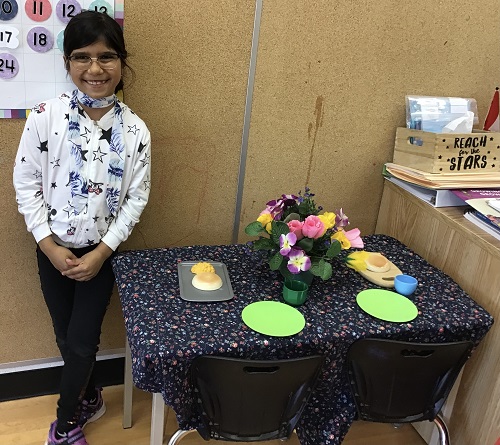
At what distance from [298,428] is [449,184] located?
0.86 meters

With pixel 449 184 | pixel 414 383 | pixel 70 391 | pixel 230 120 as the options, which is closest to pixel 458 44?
pixel 449 184

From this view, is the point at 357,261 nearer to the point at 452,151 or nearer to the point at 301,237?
the point at 301,237

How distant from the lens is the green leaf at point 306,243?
4.35ft

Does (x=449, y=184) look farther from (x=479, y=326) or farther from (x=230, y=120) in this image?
(x=230, y=120)

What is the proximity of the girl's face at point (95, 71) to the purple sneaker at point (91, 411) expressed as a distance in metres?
1.04

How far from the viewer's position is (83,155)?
1.41 metres

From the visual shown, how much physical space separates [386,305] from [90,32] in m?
1.02

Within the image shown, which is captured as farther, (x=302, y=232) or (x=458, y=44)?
(x=458, y=44)

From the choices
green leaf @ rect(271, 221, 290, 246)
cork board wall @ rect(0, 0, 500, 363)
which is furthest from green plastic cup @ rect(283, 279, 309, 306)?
cork board wall @ rect(0, 0, 500, 363)

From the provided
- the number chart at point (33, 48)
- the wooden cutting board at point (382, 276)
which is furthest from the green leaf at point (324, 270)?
the number chart at point (33, 48)

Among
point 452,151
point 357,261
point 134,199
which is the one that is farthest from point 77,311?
point 452,151

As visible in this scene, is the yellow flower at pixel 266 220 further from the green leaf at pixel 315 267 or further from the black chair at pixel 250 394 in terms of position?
the black chair at pixel 250 394

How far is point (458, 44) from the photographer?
182cm

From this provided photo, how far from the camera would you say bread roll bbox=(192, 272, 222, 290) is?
1364mm
